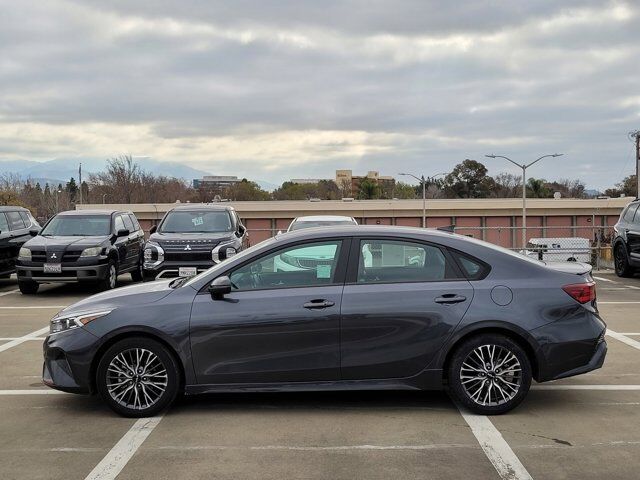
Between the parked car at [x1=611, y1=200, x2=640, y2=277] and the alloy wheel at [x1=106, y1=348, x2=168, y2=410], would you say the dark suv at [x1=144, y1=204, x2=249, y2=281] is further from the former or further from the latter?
the parked car at [x1=611, y1=200, x2=640, y2=277]

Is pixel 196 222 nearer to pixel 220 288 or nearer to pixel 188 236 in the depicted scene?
pixel 188 236

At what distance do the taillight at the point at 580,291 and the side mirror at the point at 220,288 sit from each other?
2.78 meters

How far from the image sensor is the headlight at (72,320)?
18.3ft

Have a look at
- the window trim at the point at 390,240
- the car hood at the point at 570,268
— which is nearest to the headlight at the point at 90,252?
the window trim at the point at 390,240

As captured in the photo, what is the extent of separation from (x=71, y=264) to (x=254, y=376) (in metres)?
9.16

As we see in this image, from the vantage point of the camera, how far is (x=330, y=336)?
5.45m

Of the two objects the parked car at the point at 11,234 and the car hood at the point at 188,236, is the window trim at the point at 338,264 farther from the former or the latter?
the parked car at the point at 11,234

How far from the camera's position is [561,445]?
4.93 metres

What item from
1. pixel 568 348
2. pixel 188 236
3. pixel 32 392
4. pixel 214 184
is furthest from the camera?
pixel 214 184

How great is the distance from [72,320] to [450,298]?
3.13m

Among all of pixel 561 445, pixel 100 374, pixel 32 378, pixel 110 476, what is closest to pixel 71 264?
pixel 32 378

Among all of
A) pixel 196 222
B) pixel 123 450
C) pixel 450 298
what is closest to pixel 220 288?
pixel 123 450

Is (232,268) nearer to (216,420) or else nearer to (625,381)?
(216,420)

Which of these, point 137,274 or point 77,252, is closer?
point 77,252
